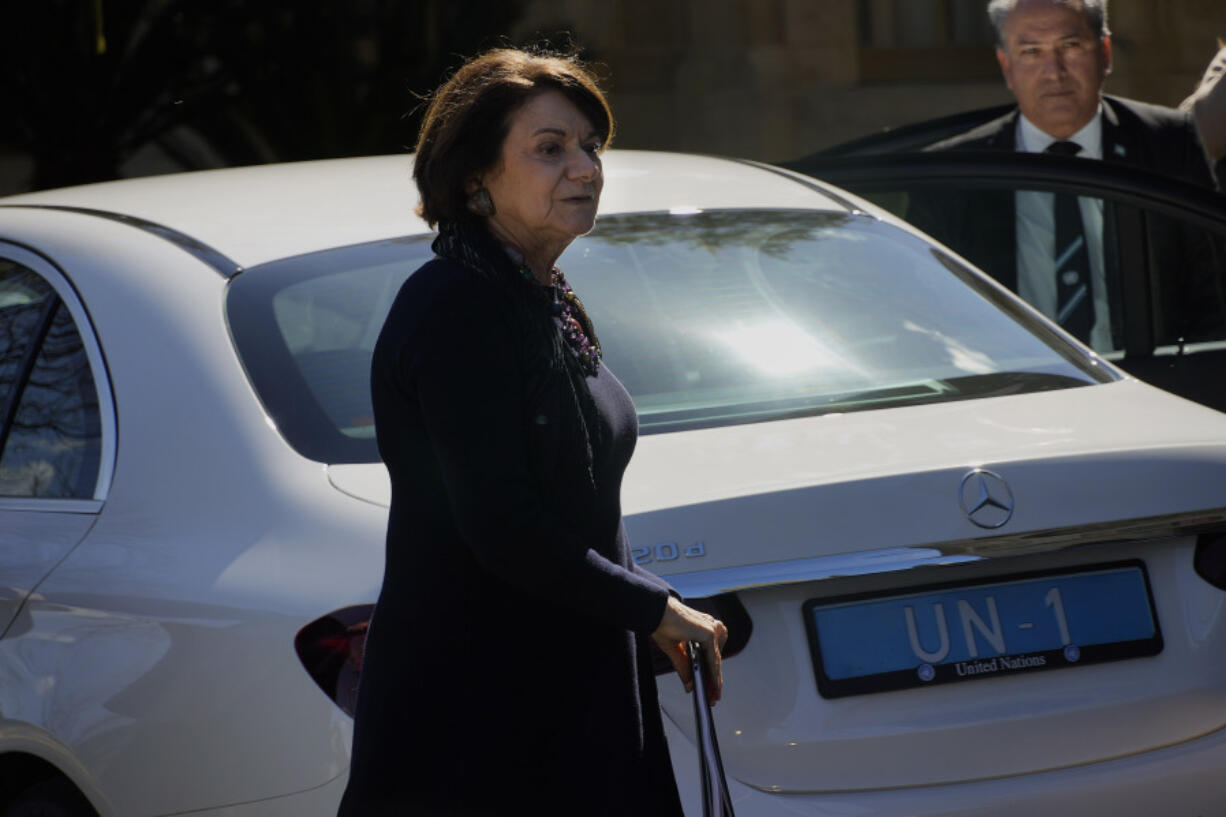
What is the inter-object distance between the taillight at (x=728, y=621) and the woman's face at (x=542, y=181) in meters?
0.55

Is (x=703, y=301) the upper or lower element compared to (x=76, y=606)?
upper

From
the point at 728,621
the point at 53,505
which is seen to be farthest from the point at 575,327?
the point at 53,505

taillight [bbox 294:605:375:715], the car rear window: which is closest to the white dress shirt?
the car rear window

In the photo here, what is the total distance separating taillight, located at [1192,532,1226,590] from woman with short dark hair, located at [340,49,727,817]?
2.94ft

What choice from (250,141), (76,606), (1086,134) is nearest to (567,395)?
(76,606)

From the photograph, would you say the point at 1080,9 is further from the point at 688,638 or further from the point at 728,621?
the point at 688,638

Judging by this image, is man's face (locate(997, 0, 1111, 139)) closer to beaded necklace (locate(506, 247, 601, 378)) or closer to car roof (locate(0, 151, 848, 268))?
car roof (locate(0, 151, 848, 268))

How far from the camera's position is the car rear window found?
3.08 meters

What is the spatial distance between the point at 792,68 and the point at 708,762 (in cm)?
1367

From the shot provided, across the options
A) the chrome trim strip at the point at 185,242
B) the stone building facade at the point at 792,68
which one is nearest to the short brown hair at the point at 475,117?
the chrome trim strip at the point at 185,242

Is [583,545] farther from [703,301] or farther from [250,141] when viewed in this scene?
[250,141]

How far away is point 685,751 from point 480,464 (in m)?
0.61

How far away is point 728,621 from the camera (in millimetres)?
2643

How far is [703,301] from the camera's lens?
344 cm
